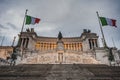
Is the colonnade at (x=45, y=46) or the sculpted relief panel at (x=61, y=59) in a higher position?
the colonnade at (x=45, y=46)

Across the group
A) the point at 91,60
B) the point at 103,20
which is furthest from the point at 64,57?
the point at 103,20

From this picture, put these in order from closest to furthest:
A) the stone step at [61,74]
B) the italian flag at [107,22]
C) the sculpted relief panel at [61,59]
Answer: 1. the stone step at [61,74]
2. the italian flag at [107,22]
3. the sculpted relief panel at [61,59]

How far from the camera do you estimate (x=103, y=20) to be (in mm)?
22484

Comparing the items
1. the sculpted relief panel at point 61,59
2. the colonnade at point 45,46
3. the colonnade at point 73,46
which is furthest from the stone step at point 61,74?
the colonnade at point 45,46

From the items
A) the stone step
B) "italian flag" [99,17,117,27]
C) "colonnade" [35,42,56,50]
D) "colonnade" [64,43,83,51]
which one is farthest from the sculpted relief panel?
"colonnade" [35,42,56,50]

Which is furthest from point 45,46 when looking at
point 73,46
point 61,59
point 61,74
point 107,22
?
point 61,74

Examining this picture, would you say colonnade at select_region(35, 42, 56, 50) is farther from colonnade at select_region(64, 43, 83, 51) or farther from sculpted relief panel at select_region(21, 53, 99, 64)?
sculpted relief panel at select_region(21, 53, 99, 64)

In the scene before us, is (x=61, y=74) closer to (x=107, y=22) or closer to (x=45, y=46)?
(x=107, y=22)

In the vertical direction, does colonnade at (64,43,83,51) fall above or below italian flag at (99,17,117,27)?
above

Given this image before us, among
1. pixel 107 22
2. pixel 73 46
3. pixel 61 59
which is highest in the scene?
pixel 73 46

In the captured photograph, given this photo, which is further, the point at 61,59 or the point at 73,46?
the point at 73,46

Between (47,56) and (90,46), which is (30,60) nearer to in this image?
(47,56)

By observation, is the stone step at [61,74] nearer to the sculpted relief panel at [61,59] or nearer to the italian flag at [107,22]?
the italian flag at [107,22]

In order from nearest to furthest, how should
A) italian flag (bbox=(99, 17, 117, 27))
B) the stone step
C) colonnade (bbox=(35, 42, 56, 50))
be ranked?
1. the stone step
2. italian flag (bbox=(99, 17, 117, 27))
3. colonnade (bbox=(35, 42, 56, 50))
